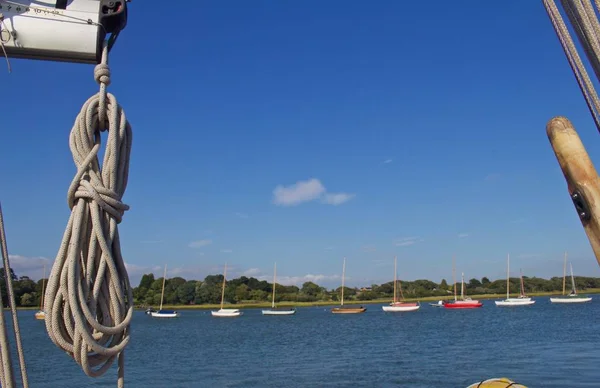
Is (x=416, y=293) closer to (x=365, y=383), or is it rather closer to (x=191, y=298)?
(x=191, y=298)

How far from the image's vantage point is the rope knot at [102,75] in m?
2.38

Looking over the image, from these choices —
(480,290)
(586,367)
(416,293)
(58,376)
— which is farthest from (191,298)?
(586,367)

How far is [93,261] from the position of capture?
2.13 meters

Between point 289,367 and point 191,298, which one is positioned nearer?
point 289,367

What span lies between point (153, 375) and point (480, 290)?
132 meters

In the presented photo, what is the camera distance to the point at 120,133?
7.54 ft

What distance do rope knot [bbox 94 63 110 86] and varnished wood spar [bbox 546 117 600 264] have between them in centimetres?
185

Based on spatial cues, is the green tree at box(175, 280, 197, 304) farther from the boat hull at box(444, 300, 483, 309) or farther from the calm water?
the calm water

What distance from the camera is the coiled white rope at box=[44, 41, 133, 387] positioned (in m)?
2.09

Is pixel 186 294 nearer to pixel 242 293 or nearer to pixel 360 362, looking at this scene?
pixel 242 293

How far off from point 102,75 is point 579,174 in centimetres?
199

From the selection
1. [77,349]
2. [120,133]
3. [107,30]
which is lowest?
[77,349]

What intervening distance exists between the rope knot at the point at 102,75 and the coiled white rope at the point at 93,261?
65 mm

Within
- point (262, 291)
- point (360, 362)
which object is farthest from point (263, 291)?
point (360, 362)
